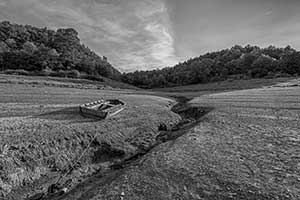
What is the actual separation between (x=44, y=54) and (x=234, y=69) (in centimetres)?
10680

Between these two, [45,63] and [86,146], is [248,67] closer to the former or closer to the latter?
[86,146]

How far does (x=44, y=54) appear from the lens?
96062 mm

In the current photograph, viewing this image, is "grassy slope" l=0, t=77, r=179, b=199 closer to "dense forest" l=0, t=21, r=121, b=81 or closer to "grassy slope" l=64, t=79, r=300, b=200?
"grassy slope" l=64, t=79, r=300, b=200

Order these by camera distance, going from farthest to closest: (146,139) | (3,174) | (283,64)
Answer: (283,64) < (146,139) < (3,174)

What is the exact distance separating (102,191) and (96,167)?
2.83 m

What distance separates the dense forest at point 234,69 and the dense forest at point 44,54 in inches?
1103

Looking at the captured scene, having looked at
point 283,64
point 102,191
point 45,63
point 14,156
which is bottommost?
point 102,191

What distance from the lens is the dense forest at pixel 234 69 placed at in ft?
263

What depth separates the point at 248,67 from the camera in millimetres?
93125

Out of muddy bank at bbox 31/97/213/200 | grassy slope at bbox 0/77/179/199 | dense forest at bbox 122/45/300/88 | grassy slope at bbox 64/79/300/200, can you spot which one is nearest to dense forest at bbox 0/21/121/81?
dense forest at bbox 122/45/300/88

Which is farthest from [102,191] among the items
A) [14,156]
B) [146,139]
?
[146,139]

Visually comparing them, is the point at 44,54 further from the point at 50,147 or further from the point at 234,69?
the point at 50,147

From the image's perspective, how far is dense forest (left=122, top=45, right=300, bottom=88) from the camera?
80250 mm

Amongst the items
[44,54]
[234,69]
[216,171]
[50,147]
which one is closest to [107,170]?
[50,147]
